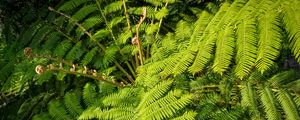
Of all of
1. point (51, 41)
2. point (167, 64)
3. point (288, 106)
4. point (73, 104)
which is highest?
point (51, 41)

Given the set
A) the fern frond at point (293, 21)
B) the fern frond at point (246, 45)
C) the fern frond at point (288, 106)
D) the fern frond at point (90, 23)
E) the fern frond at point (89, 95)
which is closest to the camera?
the fern frond at point (293, 21)

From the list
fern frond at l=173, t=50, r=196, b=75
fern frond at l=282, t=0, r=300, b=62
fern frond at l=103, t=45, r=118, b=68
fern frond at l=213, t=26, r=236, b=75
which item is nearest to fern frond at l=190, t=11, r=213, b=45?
fern frond at l=173, t=50, r=196, b=75

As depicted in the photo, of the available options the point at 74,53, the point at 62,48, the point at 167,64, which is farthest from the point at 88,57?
the point at 167,64

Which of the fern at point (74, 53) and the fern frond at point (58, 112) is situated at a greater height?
the fern at point (74, 53)

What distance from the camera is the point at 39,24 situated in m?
3.22

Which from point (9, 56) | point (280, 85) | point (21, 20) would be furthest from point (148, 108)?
point (21, 20)

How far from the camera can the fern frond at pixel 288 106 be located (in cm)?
204

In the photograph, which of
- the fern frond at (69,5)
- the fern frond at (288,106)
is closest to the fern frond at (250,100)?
the fern frond at (288,106)

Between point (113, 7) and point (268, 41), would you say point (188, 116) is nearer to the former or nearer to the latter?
→ point (268, 41)

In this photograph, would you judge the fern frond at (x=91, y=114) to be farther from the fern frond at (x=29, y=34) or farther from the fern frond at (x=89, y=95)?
the fern frond at (x=29, y=34)

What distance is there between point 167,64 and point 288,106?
2.28 ft

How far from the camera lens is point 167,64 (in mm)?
2254

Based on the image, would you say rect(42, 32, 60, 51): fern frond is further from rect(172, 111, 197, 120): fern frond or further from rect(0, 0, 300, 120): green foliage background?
rect(172, 111, 197, 120): fern frond

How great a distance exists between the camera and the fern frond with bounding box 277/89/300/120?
6.70 ft
